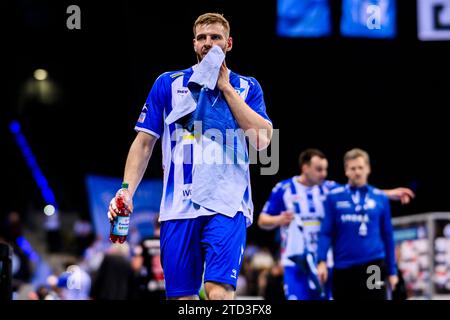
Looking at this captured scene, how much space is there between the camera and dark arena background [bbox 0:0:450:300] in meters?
12.9

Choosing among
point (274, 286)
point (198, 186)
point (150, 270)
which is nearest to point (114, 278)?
point (150, 270)

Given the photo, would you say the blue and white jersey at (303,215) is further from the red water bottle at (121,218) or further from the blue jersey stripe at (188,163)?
the red water bottle at (121,218)

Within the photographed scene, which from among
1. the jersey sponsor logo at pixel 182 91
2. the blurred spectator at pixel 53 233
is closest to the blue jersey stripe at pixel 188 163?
the jersey sponsor logo at pixel 182 91

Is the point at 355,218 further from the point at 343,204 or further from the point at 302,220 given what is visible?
the point at 302,220

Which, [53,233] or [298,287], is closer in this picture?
[298,287]

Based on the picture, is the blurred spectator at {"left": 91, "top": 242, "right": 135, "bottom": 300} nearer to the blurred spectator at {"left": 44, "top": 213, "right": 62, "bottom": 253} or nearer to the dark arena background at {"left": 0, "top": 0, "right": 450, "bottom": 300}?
the dark arena background at {"left": 0, "top": 0, "right": 450, "bottom": 300}

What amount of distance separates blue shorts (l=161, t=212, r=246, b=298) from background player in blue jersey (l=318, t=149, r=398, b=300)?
4202 millimetres

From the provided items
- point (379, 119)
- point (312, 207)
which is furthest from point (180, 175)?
point (379, 119)

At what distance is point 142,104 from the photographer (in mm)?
15156

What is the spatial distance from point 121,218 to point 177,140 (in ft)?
1.82

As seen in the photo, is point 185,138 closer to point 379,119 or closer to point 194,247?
point 194,247

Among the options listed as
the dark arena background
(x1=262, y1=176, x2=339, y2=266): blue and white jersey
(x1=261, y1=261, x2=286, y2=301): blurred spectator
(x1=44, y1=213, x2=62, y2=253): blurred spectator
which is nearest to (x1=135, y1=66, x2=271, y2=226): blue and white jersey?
the dark arena background

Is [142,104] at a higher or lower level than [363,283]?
higher

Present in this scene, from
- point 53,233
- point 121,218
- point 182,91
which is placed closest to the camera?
point 121,218
